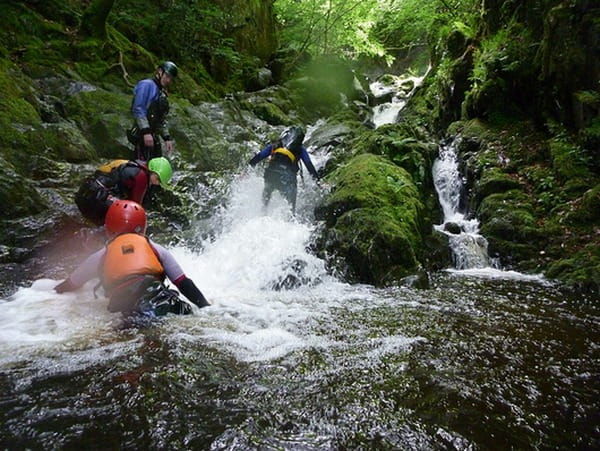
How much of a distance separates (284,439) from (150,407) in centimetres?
83

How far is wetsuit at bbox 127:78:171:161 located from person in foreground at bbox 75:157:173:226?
117 cm

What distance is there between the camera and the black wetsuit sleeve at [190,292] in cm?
417

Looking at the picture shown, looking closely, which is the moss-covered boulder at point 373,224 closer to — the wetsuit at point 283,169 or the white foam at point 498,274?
the wetsuit at point 283,169

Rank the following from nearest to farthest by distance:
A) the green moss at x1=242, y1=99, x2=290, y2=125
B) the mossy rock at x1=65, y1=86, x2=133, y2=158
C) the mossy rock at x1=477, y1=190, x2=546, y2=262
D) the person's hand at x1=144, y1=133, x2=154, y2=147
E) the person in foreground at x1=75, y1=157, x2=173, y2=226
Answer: the person in foreground at x1=75, y1=157, x2=173, y2=226
the person's hand at x1=144, y1=133, x2=154, y2=147
the mossy rock at x1=477, y1=190, x2=546, y2=262
the mossy rock at x1=65, y1=86, x2=133, y2=158
the green moss at x1=242, y1=99, x2=290, y2=125

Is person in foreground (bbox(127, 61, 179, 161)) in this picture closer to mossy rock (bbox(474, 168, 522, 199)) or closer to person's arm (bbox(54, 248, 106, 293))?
person's arm (bbox(54, 248, 106, 293))

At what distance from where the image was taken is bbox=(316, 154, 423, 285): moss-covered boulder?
6254 mm

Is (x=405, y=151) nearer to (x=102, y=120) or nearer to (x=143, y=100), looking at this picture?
(x=143, y=100)

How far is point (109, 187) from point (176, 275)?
5.08 ft

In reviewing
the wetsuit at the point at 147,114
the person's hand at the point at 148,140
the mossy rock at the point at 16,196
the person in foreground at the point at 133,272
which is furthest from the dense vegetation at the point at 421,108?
the person in foreground at the point at 133,272

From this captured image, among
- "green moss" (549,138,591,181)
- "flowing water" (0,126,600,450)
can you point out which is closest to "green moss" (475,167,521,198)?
"green moss" (549,138,591,181)

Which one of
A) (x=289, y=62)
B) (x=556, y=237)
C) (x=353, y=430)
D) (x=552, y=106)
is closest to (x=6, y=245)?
(x=353, y=430)

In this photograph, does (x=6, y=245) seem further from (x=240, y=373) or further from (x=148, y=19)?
(x=148, y=19)

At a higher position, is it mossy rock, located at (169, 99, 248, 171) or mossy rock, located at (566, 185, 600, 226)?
mossy rock, located at (169, 99, 248, 171)

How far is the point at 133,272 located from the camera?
12.2 feet
